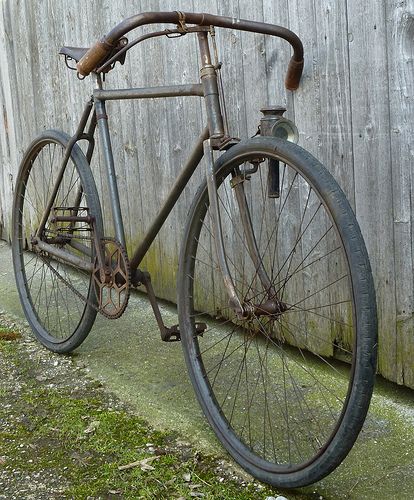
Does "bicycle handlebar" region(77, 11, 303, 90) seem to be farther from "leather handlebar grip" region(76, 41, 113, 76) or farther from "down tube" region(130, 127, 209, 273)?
"down tube" region(130, 127, 209, 273)

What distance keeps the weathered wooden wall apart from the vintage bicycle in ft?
0.50

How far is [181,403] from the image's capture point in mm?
2961

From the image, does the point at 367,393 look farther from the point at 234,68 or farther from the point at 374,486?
the point at 234,68

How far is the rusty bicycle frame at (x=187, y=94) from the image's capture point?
238cm

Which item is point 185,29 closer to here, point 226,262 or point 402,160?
point 226,262

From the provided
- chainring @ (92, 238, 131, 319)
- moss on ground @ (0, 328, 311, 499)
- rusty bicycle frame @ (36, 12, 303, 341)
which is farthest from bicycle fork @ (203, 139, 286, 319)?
chainring @ (92, 238, 131, 319)

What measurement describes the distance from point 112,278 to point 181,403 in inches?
21.9

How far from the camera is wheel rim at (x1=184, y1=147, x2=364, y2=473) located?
2.54m

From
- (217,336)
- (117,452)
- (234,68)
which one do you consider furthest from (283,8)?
(117,452)

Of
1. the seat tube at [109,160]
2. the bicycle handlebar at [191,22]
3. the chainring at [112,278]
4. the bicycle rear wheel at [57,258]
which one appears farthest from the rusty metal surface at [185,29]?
the chainring at [112,278]

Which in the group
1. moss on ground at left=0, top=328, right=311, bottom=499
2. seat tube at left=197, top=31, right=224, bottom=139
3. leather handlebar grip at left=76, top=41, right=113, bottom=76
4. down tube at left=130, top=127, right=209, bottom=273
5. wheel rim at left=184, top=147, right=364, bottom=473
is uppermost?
leather handlebar grip at left=76, top=41, right=113, bottom=76

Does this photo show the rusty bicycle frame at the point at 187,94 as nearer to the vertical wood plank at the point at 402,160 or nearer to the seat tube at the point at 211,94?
the seat tube at the point at 211,94

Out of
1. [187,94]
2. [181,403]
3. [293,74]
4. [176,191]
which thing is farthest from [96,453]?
[293,74]

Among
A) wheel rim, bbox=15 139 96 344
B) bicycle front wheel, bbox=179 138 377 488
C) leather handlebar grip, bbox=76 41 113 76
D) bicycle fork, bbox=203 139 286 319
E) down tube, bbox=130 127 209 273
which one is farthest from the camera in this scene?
wheel rim, bbox=15 139 96 344
